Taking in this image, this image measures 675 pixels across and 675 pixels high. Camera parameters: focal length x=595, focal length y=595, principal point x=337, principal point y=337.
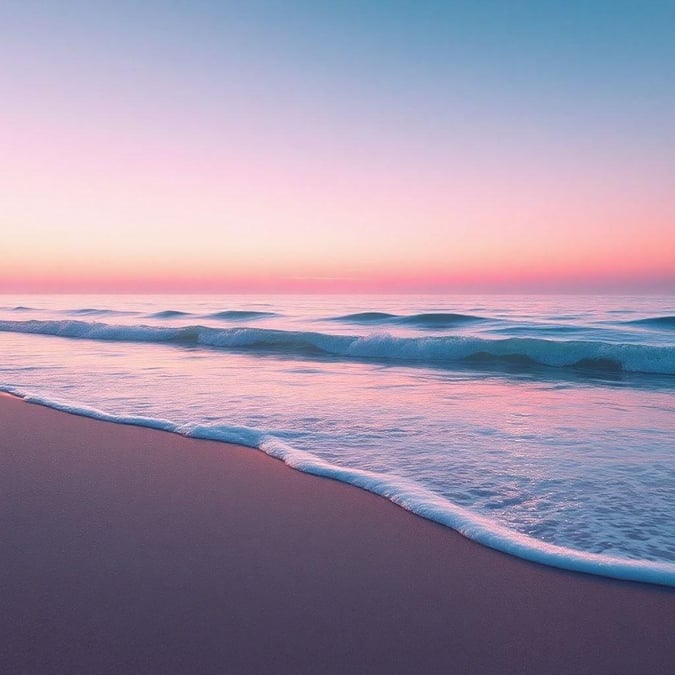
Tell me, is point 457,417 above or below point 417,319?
below

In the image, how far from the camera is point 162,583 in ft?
7.69

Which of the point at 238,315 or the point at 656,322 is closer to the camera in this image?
the point at 656,322

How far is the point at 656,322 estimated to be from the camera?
59.3 ft

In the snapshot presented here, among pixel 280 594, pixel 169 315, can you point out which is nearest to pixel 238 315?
pixel 169 315

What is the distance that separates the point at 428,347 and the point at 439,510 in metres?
9.95

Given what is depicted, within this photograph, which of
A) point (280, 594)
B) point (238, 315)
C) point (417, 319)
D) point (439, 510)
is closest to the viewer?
point (280, 594)

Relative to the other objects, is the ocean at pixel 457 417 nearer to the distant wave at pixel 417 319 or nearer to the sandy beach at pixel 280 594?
the sandy beach at pixel 280 594

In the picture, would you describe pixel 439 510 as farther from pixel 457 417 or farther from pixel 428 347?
pixel 428 347

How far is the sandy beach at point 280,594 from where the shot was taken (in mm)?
1893

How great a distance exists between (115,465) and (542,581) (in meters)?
2.80

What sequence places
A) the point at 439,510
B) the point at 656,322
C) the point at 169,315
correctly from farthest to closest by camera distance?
the point at 169,315, the point at 656,322, the point at 439,510

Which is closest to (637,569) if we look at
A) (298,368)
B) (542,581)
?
(542,581)

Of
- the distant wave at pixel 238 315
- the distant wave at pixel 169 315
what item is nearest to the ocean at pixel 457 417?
the distant wave at pixel 238 315

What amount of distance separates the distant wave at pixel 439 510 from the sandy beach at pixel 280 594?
2.8 inches
